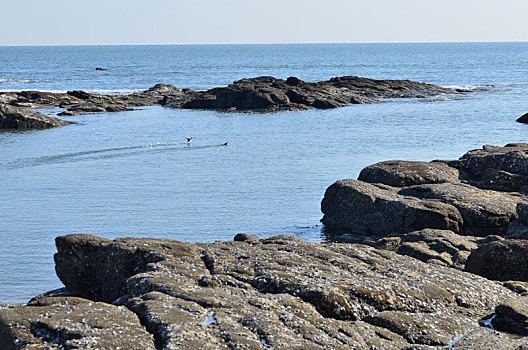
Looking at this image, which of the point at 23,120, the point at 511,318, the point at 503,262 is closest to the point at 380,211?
the point at 503,262

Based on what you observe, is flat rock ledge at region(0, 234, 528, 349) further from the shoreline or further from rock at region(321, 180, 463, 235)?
rock at region(321, 180, 463, 235)

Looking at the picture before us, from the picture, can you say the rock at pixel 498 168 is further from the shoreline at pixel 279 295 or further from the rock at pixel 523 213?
the shoreline at pixel 279 295

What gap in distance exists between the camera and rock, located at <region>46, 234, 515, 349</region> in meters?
8.54

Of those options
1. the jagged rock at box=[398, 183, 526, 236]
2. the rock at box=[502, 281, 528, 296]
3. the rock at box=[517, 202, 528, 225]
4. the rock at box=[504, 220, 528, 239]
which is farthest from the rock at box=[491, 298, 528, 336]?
the jagged rock at box=[398, 183, 526, 236]

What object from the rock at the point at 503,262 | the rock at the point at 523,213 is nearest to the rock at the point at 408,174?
the rock at the point at 523,213

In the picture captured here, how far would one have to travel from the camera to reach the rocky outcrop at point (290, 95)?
65.4m

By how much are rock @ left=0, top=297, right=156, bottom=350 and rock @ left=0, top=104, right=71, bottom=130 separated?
4453 centimetres

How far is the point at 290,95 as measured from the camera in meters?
67.5

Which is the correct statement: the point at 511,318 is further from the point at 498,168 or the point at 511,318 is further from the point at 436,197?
the point at 498,168

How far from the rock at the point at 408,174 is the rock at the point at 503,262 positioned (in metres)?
8.79

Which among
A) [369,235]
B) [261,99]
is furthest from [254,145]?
[261,99]

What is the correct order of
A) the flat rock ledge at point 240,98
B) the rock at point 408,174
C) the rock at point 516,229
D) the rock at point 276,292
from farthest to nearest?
the flat rock ledge at point 240,98 → the rock at point 408,174 → the rock at point 516,229 → the rock at point 276,292

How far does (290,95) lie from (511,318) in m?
58.1

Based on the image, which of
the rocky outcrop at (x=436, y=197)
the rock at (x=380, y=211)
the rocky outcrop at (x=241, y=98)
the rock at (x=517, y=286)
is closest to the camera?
the rock at (x=517, y=286)
